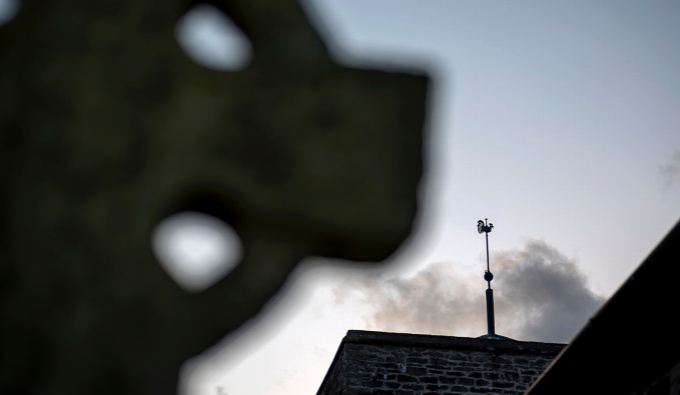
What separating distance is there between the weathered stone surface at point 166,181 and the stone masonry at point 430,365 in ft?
32.8

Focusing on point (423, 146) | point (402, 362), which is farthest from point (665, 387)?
point (402, 362)

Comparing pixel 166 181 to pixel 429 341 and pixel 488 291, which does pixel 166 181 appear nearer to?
pixel 429 341

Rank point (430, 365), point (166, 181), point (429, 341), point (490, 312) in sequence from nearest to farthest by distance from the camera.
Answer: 1. point (166, 181)
2. point (430, 365)
3. point (429, 341)
4. point (490, 312)

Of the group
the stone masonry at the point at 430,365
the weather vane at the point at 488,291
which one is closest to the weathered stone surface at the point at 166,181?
the stone masonry at the point at 430,365

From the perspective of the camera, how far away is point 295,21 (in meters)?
1.18

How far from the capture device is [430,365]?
11281 millimetres

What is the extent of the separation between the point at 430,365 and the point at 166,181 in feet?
34.5

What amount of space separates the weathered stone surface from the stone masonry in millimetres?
10007

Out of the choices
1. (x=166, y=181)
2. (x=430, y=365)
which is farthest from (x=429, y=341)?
(x=166, y=181)

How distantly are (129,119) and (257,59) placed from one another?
0.18 meters

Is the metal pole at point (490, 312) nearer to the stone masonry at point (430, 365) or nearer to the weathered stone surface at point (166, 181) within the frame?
the stone masonry at point (430, 365)

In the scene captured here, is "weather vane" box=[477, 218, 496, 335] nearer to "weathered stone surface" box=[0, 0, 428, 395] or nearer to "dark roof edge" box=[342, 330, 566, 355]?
"dark roof edge" box=[342, 330, 566, 355]

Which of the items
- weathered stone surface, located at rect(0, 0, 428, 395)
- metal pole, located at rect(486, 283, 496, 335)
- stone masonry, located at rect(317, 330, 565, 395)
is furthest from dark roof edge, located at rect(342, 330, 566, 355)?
weathered stone surface, located at rect(0, 0, 428, 395)

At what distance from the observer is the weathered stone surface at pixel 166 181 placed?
3.41ft
